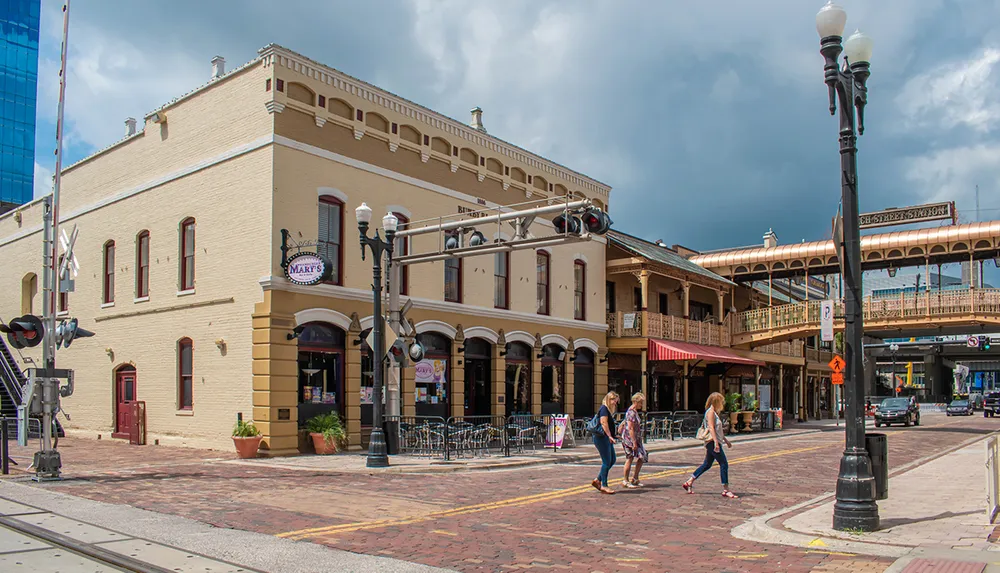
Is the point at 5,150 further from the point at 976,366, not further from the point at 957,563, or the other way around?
the point at 976,366

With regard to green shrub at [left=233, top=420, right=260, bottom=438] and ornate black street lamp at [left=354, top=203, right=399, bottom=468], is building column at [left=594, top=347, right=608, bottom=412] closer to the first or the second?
ornate black street lamp at [left=354, top=203, right=399, bottom=468]

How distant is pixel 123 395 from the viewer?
81.5ft

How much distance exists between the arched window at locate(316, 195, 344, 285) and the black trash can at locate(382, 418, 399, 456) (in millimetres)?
4327

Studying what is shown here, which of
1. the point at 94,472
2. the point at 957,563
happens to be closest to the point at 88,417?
the point at 94,472

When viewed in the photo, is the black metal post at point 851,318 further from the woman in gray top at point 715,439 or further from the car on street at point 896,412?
the car on street at point 896,412

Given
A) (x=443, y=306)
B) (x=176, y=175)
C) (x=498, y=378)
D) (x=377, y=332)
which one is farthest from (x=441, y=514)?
(x=176, y=175)

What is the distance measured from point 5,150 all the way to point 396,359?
8366 cm

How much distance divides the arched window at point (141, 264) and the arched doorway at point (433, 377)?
27.2 feet

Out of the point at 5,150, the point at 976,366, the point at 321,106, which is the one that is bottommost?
the point at 976,366

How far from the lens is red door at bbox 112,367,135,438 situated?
24.5 m

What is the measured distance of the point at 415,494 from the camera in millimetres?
13586

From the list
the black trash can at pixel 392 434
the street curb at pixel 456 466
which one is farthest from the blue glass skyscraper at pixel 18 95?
the street curb at pixel 456 466

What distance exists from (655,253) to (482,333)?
12.2 m

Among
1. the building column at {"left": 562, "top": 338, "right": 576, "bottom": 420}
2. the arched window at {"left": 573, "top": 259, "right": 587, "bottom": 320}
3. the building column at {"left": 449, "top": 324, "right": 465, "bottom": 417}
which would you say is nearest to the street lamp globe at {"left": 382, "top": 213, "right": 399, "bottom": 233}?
the building column at {"left": 449, "top": 324, "right": 465, "bottom": 417}
